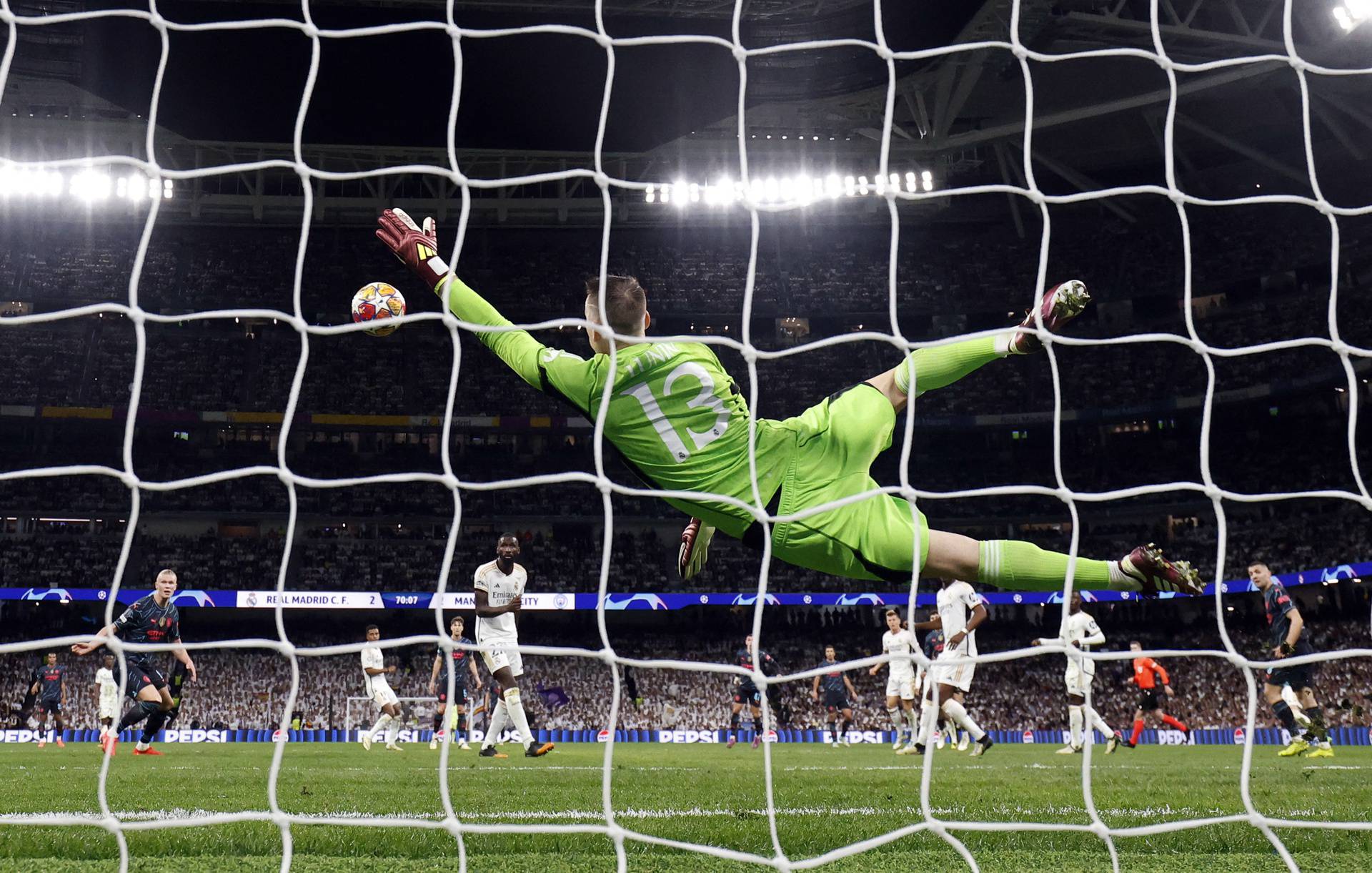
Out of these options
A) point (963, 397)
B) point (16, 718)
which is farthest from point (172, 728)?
point (963, 397)

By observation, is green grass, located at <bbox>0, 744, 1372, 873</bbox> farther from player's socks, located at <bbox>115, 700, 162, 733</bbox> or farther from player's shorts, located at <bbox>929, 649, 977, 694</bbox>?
player's shorts, located at <bbox>929, 649, 977, 694</bbox>

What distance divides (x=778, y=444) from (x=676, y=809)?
2.66 metres

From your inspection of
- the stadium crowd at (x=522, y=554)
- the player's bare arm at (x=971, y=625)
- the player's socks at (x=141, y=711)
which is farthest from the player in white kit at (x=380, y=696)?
the stadium crowd at (x=522, y=554)

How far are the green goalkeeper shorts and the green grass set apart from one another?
1.18 meters

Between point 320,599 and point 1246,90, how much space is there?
2445 cm

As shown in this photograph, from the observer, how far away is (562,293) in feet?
107

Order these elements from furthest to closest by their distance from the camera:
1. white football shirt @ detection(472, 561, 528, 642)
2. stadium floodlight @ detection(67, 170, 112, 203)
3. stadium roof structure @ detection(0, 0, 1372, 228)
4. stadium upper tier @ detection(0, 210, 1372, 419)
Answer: stadium upper tier @ detection(0, 210, 1372, 419)
stadium floodlight @ detection(67, 170, 112, 203)
stadium roof structure @ detection(0, 0, 1372, 228)
white football shirt @ detection(472, 561, 528, 642)

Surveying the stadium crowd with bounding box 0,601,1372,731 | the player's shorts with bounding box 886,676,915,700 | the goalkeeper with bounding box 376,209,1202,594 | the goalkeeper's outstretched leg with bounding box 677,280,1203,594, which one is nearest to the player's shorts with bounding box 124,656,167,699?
the goalkeeper with bounding box 376,209,1202,594

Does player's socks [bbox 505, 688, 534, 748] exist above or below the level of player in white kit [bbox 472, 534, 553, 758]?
below

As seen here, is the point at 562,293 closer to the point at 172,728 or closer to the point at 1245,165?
the point at 172,728

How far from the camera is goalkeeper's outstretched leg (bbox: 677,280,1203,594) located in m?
4.40

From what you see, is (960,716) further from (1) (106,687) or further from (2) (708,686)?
(2) (708,686)

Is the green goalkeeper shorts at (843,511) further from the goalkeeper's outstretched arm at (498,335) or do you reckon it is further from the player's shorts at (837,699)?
the player's shorts at (837,699)

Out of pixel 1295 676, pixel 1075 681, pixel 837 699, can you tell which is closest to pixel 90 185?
pixel 837 699
